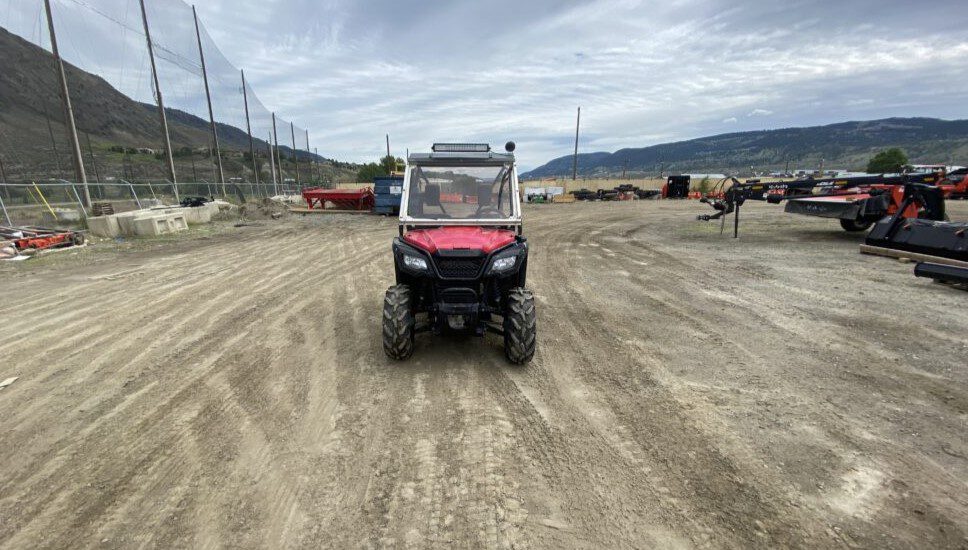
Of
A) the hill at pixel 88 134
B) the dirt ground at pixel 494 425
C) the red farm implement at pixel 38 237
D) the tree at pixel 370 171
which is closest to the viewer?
the dirt ground at pixel 494 425

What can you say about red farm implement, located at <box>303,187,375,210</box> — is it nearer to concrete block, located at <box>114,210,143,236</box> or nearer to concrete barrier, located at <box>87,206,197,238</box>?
concrete barrier, located at <box>87,206,197,238</box>

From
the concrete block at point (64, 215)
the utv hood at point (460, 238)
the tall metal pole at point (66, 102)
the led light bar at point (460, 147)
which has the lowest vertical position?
the utv hood at point (460, 238)

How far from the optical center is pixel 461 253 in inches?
159

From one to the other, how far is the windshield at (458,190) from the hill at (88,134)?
3351 cm

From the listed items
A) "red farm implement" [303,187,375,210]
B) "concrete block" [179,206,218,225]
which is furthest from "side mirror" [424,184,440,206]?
"red farm implement" [303,187,375,210]

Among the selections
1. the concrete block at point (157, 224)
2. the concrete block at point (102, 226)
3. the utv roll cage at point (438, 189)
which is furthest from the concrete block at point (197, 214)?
the utv roll cage at point (438, 189)

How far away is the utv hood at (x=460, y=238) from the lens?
4.12 meters

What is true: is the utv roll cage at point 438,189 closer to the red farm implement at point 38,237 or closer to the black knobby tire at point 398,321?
the black knobby tire at point 398,321

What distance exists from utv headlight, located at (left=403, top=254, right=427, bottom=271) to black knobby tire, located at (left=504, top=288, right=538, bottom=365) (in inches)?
35.5

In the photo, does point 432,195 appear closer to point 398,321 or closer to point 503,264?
point 503,264

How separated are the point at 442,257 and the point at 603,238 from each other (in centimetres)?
1085

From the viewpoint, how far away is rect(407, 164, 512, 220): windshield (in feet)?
16.3

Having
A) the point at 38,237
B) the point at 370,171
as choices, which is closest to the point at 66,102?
the point at 38,237

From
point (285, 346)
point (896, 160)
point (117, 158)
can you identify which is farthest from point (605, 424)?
point (896, 160)
